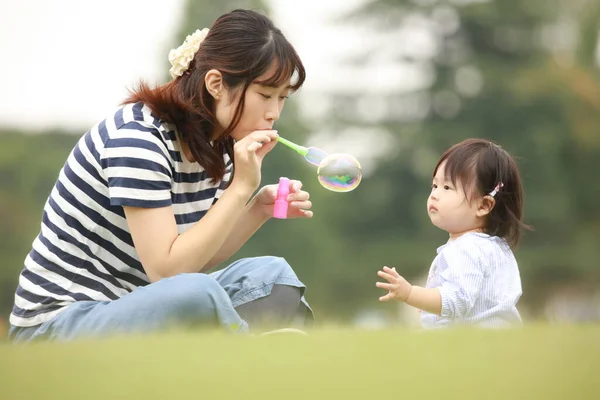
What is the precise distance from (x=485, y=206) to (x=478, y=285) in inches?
13.6

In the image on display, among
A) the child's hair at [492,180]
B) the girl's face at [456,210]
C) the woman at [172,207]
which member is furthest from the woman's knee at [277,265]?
the child's hair at [492,180]

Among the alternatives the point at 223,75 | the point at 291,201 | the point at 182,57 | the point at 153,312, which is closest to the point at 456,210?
the point at 291,201

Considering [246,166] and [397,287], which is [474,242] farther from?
[246,166]

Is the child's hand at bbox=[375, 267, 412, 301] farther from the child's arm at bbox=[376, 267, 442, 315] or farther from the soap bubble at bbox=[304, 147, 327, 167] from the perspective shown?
the soap bubble at bbox=[304, 147, 327, 167]

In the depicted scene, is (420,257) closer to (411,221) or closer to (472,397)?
(411,221)

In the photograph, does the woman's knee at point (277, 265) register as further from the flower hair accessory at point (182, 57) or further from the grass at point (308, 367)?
the grass at point (308, 367)

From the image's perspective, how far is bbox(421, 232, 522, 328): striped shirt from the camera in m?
3.08

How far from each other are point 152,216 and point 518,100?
1774cm

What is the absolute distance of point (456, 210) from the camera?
3312 millimetres

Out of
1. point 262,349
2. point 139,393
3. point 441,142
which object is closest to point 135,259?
point 262,349

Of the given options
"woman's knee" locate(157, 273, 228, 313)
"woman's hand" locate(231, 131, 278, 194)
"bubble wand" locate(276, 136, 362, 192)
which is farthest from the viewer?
"bubble wand" locate(276, 136, 362, 192)

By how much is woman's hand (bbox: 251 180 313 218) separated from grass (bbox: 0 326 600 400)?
108 centimetres

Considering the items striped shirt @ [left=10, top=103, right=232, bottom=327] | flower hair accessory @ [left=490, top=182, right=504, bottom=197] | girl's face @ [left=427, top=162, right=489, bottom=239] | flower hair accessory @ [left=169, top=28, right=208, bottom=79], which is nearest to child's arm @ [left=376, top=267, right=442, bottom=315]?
girl's face @ [left=427, top=162, right=489, bottom=239]

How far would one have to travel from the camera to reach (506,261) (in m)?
3.19
